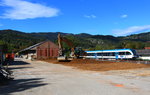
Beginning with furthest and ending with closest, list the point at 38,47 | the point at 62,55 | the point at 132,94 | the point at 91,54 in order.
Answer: the point at 38,47
the point at 91,54
the point at 62,55
the point at 132,94

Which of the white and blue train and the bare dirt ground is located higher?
the white and blue train

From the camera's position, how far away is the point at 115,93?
922 cm

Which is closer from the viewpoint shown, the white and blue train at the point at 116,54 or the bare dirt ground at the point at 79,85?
the bare dirt ground at the point at 79,85

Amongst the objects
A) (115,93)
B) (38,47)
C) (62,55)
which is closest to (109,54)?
(62,55)

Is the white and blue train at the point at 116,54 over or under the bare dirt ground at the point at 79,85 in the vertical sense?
over

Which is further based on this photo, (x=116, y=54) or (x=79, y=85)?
(x=116, y=54)

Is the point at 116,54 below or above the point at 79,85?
above

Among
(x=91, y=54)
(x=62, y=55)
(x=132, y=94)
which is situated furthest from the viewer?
(x=91, y=54)

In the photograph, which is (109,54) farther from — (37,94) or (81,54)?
(37,94)

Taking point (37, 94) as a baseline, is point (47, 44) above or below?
above

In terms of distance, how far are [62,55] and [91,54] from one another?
21.1 metres

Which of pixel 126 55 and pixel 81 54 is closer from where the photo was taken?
pixel 126 55

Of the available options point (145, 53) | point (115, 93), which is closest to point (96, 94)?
point (115, 93)

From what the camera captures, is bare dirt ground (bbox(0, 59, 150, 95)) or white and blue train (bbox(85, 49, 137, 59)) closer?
bare dirt ground (bbox(0, 59, 150, 95))
